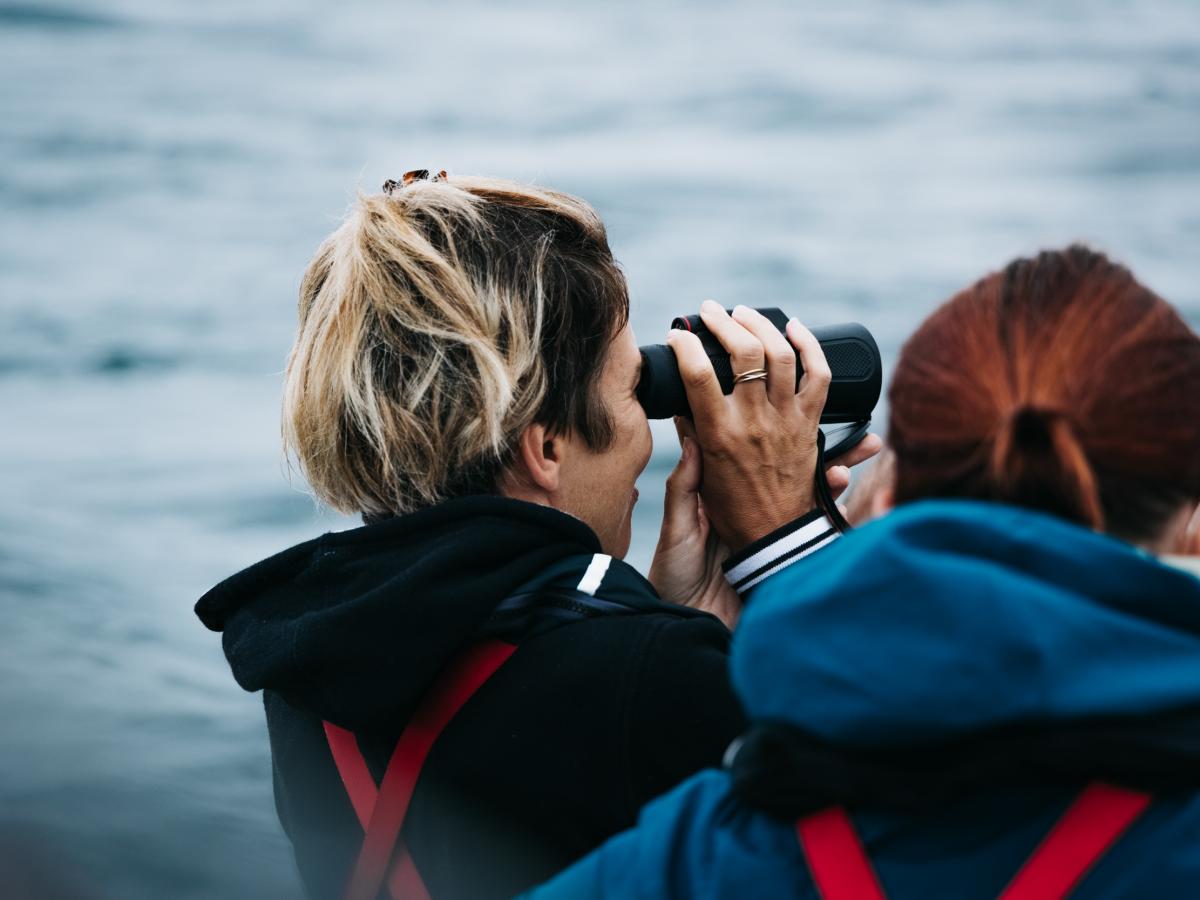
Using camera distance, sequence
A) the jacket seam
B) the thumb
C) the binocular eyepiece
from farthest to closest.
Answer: the thumb
the binocular eyepiece
the jacket seam

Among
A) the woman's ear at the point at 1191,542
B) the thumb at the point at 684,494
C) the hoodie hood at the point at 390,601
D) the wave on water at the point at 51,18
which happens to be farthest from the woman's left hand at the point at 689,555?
the wave on water at the point at 51,18

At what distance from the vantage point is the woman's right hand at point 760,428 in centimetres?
174

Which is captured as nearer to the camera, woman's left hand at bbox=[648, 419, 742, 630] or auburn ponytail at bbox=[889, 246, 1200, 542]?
auburn ponytail at bbox=[889, 246, 1200, 542]

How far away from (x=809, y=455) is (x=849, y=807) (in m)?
0.90

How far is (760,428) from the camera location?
5.76 ft

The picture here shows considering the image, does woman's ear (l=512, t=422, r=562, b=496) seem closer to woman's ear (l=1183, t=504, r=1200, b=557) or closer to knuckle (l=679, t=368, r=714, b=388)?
knuckle (l=679, t=368, r=714, b=388)

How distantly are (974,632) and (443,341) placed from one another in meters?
0.71

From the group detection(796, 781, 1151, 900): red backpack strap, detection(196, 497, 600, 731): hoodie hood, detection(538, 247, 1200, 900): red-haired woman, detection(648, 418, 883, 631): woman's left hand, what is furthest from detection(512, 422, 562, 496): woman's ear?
detection(796, 781, 1151, 900): red backpack strap

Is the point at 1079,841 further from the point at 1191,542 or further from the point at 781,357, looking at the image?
the point at 781,357

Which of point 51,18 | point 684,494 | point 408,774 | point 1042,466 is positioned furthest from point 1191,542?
point 51,18

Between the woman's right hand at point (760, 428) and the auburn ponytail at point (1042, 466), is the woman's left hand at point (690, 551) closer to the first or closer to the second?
the woman's right hand at point (760, 428)

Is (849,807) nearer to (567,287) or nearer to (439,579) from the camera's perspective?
(439,579)

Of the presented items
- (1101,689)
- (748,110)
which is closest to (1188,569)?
(1101,689)

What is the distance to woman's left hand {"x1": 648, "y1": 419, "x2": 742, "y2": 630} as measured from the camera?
6.01 feet
